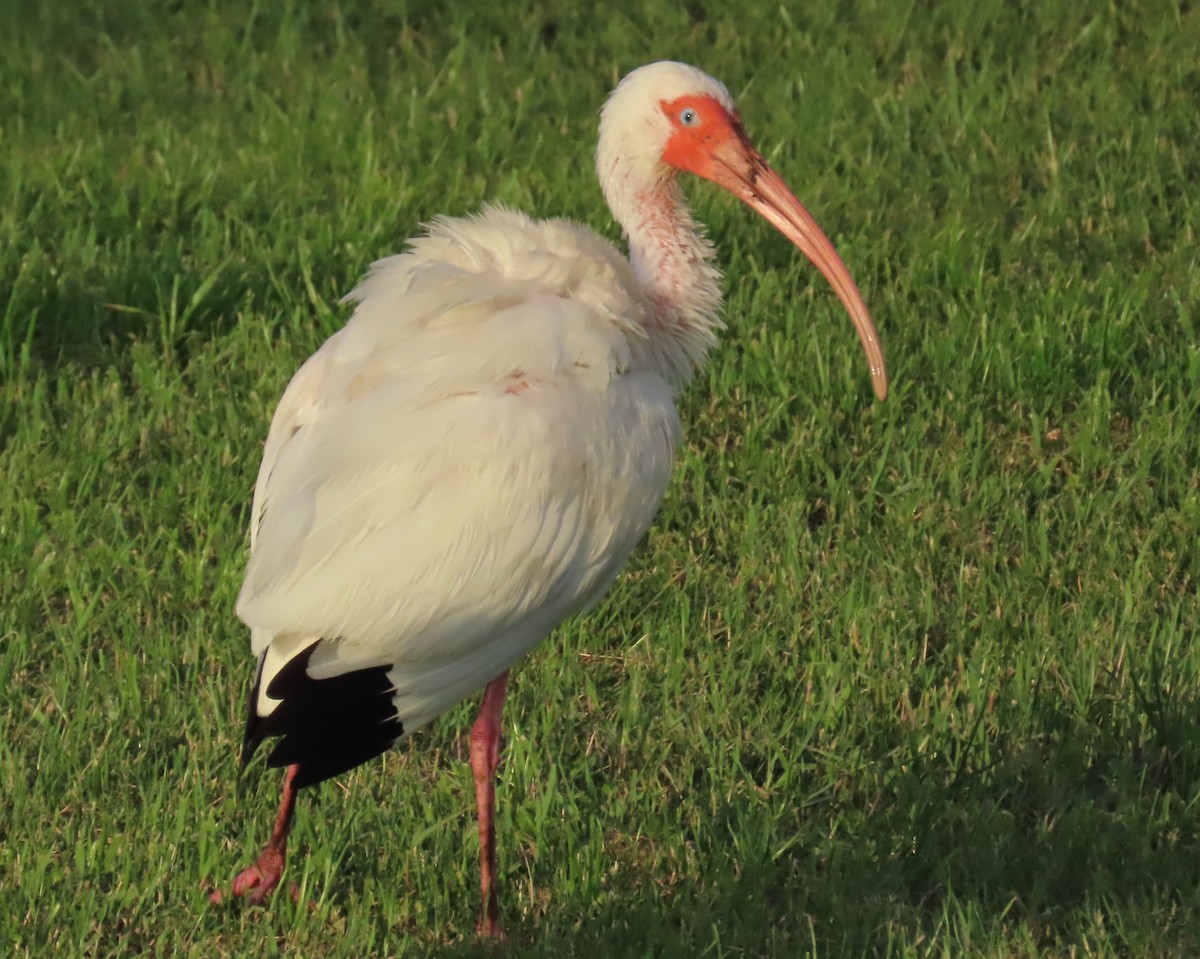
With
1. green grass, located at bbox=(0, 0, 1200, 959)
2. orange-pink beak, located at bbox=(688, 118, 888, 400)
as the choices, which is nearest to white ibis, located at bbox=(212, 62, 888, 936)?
green grass, located at bbox=(0, 0, 1200, 959)

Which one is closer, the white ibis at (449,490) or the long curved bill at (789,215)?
the white ibis at (449,490)

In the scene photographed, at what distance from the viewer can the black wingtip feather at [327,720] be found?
151 inches

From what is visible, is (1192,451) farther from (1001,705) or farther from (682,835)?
(682,835)

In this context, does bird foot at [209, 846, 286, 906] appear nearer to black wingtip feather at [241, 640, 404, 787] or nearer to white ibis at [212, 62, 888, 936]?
white ibis at [212, 62, 888, 936]

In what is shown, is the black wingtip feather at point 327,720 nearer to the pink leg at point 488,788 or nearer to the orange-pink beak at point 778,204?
the pink leg at point 488,788

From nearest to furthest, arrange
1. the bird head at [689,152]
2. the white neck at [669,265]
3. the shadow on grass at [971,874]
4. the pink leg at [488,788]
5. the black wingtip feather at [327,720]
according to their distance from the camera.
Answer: the black wingtip feather at [327,720]
the shadow on grass at [971,874]
the pink leg at [488,788]
the white neck at [669,265]
the bird head at [689,152]

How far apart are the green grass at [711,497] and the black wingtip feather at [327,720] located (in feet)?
1.53

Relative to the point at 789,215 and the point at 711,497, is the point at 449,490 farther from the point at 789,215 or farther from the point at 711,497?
the point at 711,497

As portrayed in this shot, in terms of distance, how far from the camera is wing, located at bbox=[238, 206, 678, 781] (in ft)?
12.8

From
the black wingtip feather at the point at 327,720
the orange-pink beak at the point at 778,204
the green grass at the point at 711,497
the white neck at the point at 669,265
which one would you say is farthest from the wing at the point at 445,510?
the orange-pink beak at the point at 778,204

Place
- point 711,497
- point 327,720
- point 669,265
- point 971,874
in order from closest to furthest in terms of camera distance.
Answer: point 327,720 < point 971,874 < point 669,265 < point 711,497

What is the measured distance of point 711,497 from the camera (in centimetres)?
566

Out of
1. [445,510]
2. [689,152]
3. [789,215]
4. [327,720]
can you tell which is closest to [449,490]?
[445,510]

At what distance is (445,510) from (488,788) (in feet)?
2.35
